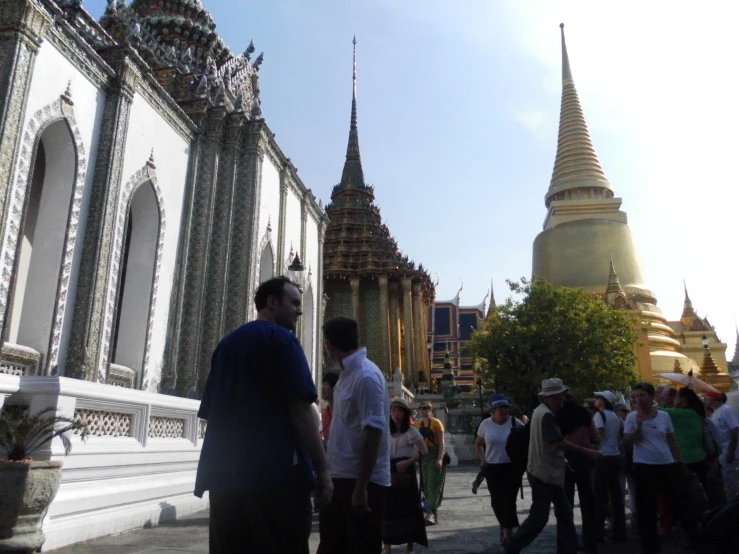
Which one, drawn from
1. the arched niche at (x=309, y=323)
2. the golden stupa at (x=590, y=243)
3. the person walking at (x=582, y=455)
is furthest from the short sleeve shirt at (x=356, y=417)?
the golden stupa at (x=590, y=243)

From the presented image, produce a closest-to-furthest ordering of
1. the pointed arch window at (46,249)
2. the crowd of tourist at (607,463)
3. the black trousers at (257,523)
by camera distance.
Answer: the black trousers at (257,523) → the crowd of tourist at (607,463) → the pointed arch window at (46,249)

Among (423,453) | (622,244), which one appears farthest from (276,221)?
(622,244)

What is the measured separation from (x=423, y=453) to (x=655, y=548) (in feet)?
6.45

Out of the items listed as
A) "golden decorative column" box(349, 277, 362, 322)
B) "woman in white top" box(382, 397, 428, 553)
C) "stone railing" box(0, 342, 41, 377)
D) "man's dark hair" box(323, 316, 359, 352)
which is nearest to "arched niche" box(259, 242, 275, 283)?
"stone railing" box(0, 342, 41, 377)

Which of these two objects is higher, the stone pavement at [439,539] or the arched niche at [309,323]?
the arched niche at [309,323]

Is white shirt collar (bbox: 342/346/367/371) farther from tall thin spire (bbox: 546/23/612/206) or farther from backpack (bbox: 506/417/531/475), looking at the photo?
tall thin spire (bbox: 546/23/612/206)

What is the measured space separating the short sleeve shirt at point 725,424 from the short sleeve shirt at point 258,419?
19.4ft

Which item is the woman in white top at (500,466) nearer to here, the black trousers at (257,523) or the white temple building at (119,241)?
the white temple building at (119,241)

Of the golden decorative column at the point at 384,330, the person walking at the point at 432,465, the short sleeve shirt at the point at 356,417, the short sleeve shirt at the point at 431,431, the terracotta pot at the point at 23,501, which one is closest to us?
the short sleeve shirt at the point at 356,417

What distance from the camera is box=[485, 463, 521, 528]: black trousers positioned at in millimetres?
5383

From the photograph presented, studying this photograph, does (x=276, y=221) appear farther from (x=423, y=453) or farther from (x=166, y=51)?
(x=423, y=453)

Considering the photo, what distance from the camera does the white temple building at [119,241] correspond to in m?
6.02

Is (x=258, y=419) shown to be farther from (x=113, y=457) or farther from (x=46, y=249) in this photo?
(x=46, y=249)

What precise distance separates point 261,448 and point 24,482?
2.72 meters
